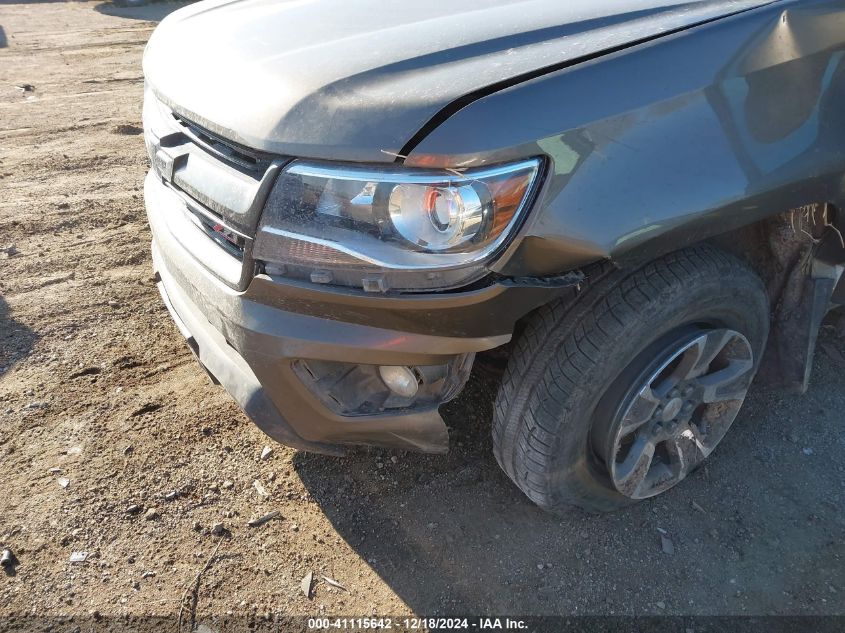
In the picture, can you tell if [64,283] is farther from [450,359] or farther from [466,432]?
[450,359]

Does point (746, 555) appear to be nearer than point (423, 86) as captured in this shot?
No

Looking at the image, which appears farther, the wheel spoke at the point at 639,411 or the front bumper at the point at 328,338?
the wheel spoke at the point at 639,411

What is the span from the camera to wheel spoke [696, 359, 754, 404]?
218 cm

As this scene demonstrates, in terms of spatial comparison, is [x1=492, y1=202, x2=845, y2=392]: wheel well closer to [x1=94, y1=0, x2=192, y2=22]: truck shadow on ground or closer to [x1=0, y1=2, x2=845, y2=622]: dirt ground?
[x1=0, y1=2, x2=845, y2=622]: dirt ground

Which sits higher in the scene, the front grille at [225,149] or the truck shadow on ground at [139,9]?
the front grille at [225,149]

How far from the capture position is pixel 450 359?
1710 millimetres

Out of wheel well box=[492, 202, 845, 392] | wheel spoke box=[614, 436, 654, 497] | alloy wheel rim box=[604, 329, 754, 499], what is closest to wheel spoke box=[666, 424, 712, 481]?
alloy wheel rim box=[604, 329, 754, 499]

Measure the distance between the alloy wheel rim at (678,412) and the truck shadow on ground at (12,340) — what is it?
2711 millimetres

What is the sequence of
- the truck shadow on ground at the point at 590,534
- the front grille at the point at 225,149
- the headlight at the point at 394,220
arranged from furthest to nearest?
the truck shadow on ground at the point at 590,534
the front grille at the point at 225,149
the headlight at the point at 394,220

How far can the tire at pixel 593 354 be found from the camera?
6.01 ft

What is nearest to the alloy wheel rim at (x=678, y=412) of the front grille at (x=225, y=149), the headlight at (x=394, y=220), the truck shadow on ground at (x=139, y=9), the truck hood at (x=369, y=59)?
the headlight at (x=394, y=220)

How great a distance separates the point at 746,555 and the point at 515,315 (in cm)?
130

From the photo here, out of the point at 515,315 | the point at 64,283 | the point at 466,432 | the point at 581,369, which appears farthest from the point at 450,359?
the point at 64,283

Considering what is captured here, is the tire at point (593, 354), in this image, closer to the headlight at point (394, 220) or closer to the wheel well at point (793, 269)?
the wheel well at point (793, 269)
